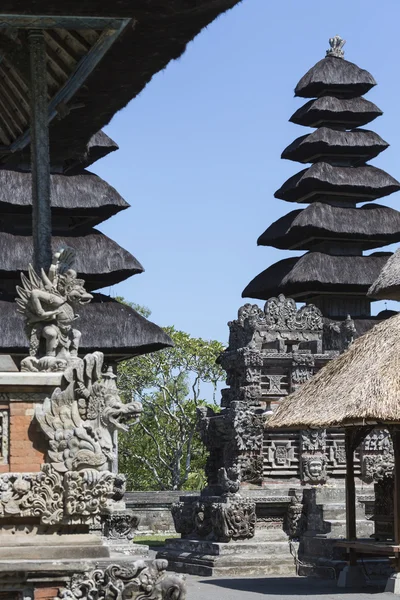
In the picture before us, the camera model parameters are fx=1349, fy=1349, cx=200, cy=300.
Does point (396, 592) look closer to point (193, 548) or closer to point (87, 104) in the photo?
point (193, 548)

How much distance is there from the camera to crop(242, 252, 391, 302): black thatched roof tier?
1241 inches

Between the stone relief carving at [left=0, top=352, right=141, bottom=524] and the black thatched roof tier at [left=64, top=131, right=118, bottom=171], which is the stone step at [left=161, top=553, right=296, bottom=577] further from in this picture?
the black thatched roof tier at [left=64, top=131, right=118, bottom=171]

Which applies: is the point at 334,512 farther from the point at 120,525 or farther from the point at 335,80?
the point at 335,80

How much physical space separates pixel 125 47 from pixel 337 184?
20794mm

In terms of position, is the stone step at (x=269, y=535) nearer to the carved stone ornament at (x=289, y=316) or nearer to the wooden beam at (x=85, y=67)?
the carved stone ornament at (x=289, y=316)

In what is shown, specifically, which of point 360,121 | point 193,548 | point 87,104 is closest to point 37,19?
point 87,104

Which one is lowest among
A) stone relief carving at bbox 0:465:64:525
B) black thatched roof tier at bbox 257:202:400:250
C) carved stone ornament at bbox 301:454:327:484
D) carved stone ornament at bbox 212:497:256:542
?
carved stone ornament at bbox 212:497:256:542

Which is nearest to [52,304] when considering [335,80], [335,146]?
[335,146]

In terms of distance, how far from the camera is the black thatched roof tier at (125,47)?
35.9 feet

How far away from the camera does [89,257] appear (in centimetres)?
2997

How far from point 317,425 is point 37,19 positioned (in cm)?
719

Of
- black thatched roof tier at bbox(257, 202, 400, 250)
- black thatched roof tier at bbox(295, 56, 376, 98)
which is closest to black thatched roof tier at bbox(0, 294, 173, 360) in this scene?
black thatched roof tier at bbox(257, 202, 400, 250)

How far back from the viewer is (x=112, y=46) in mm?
Result: 11609

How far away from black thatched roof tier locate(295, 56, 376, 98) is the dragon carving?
23929 mm
